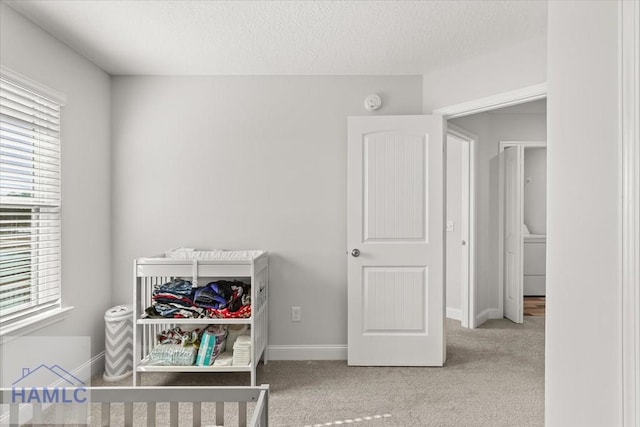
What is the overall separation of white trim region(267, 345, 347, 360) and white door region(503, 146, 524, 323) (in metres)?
2.22

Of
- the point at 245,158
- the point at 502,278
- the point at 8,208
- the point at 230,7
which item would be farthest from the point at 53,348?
the point at 502,278

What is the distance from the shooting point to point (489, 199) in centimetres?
489

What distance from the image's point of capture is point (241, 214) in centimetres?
362

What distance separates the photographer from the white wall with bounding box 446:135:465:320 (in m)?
4.89

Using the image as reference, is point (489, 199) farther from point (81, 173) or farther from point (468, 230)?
point (81, 173)

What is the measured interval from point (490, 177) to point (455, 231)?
71 cm

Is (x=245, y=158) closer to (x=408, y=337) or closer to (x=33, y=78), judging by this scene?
(x=33, y=78)

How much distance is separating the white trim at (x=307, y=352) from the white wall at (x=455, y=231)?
1.85 m

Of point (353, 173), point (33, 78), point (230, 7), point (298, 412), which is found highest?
point (230, 7)

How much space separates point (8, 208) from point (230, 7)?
66.7 inches

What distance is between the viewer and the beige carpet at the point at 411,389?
2613 millimetres

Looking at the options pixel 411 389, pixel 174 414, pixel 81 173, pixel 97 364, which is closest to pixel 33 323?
pixel 97 364

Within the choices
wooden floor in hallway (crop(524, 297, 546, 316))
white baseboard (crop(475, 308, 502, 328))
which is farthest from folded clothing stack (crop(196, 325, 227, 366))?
wooden floor in hallway (crop(524, 297, 546, 316))
